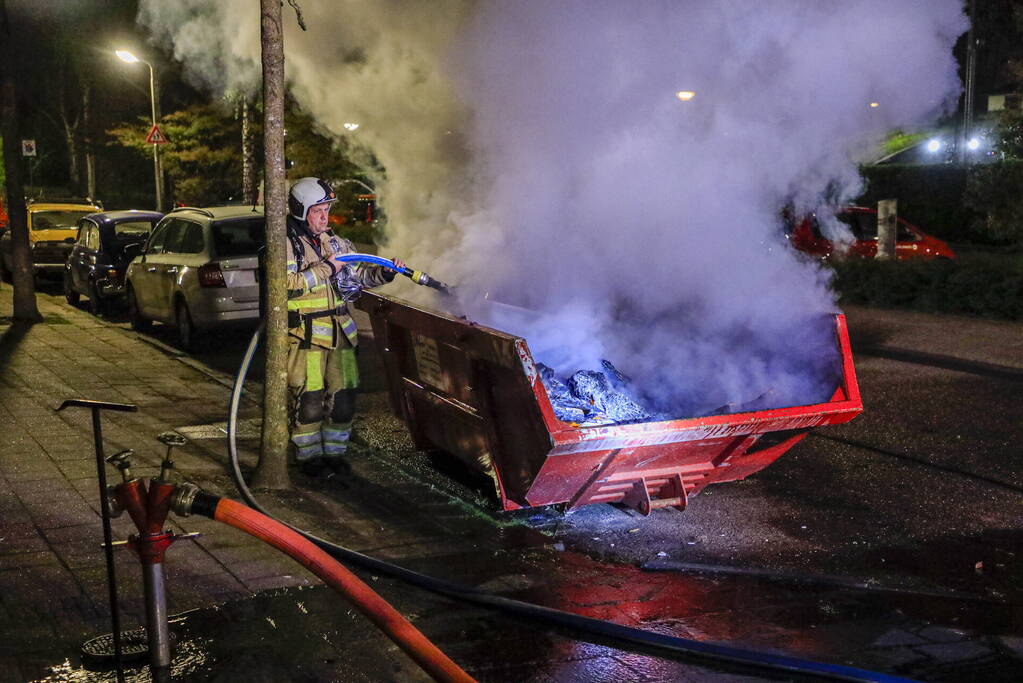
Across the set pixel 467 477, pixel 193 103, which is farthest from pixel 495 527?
pixel 193 103

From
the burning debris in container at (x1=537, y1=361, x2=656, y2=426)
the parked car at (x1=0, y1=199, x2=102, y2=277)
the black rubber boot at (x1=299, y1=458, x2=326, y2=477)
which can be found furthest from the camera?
the parked car at (x1=0, y1=199, x2=102, y2=277)

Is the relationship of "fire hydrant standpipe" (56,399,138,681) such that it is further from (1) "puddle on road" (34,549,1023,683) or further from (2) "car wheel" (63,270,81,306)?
(2) "car wheel" (63,270,81,306)

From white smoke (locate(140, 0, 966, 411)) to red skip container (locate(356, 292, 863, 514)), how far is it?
0.49 metres

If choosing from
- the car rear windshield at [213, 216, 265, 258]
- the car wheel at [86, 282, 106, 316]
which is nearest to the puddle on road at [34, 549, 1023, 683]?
the car rear windshield at [213, 216, 265, 258]

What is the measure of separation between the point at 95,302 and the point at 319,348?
34.3 feet

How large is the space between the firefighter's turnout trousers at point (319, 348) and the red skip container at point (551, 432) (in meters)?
0.45

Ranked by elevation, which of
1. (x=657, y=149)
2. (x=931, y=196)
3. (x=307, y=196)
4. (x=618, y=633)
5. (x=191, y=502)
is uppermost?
(x=657, y=149)

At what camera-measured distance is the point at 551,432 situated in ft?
17.5

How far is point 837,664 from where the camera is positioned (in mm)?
4516

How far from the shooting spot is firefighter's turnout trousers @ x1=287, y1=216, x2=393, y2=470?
7.00 m

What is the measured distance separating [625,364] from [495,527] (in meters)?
1.40

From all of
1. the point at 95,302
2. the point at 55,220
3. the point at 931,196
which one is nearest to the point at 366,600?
the point at 95,302

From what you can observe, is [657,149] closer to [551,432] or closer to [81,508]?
[551,432]

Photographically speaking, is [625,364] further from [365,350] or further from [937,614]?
[365,350]
